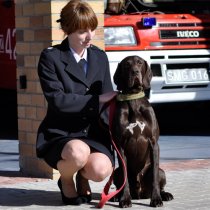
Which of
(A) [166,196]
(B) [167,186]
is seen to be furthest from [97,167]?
(B) [167,186]

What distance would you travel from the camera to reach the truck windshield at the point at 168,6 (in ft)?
37.1

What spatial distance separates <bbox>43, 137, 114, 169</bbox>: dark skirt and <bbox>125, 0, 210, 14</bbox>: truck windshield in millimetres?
4568

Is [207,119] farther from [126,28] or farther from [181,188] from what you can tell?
[181,188]

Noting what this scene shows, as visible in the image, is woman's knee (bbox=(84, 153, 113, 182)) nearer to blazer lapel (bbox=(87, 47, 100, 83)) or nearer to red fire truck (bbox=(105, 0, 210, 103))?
blazer lapel (bbox=(87, 47, 100, 83))

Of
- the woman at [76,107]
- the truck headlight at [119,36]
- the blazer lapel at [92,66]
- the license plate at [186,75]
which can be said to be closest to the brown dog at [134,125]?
the woman at [76,107]

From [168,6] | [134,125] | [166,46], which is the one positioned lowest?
[134,125]

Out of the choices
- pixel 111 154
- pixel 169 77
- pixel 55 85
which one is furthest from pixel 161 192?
pixel 169 77

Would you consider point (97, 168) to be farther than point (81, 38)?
No

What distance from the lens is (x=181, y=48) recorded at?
1063cm

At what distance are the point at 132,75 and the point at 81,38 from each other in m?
0.49

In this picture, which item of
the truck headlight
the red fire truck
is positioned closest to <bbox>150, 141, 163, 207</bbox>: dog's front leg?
the red fire truck

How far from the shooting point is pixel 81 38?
22.2 ft

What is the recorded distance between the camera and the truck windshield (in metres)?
11.3

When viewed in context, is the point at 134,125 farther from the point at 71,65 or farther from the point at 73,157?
the point at 71,65
